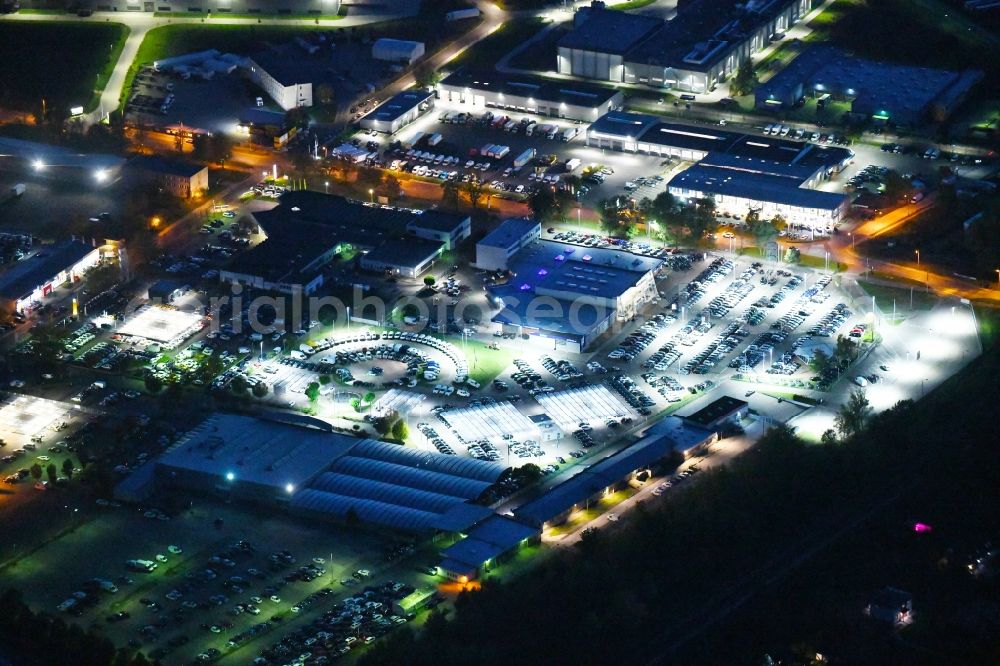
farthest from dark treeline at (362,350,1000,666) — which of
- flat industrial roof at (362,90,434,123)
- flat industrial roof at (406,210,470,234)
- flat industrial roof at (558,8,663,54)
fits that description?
flat industrial roof at (558,8,663,54)

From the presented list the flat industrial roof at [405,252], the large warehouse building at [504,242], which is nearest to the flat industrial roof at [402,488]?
the flat industrial roof at [405,252]

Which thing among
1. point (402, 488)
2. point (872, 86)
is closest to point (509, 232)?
point (402, 488)

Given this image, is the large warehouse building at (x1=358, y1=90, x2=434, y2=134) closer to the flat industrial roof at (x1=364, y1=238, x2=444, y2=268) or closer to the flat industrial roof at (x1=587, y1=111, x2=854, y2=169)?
the flat industrial roof at (x1=587, y1=111, x2=854, y2=169)

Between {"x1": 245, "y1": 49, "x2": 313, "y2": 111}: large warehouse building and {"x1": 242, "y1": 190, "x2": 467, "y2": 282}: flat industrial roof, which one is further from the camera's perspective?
{"x1": 245, "y1": 49, "x2": 313, "y2": 111}: large warehouse building

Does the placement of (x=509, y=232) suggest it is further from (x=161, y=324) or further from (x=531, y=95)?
(x=531, y=95)

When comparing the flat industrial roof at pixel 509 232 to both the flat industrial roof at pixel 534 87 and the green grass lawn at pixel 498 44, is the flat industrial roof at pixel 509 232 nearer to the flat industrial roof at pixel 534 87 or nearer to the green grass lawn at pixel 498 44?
the flat industrial roof at pixel 534 87

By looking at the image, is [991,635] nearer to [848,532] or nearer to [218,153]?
[848,532]
